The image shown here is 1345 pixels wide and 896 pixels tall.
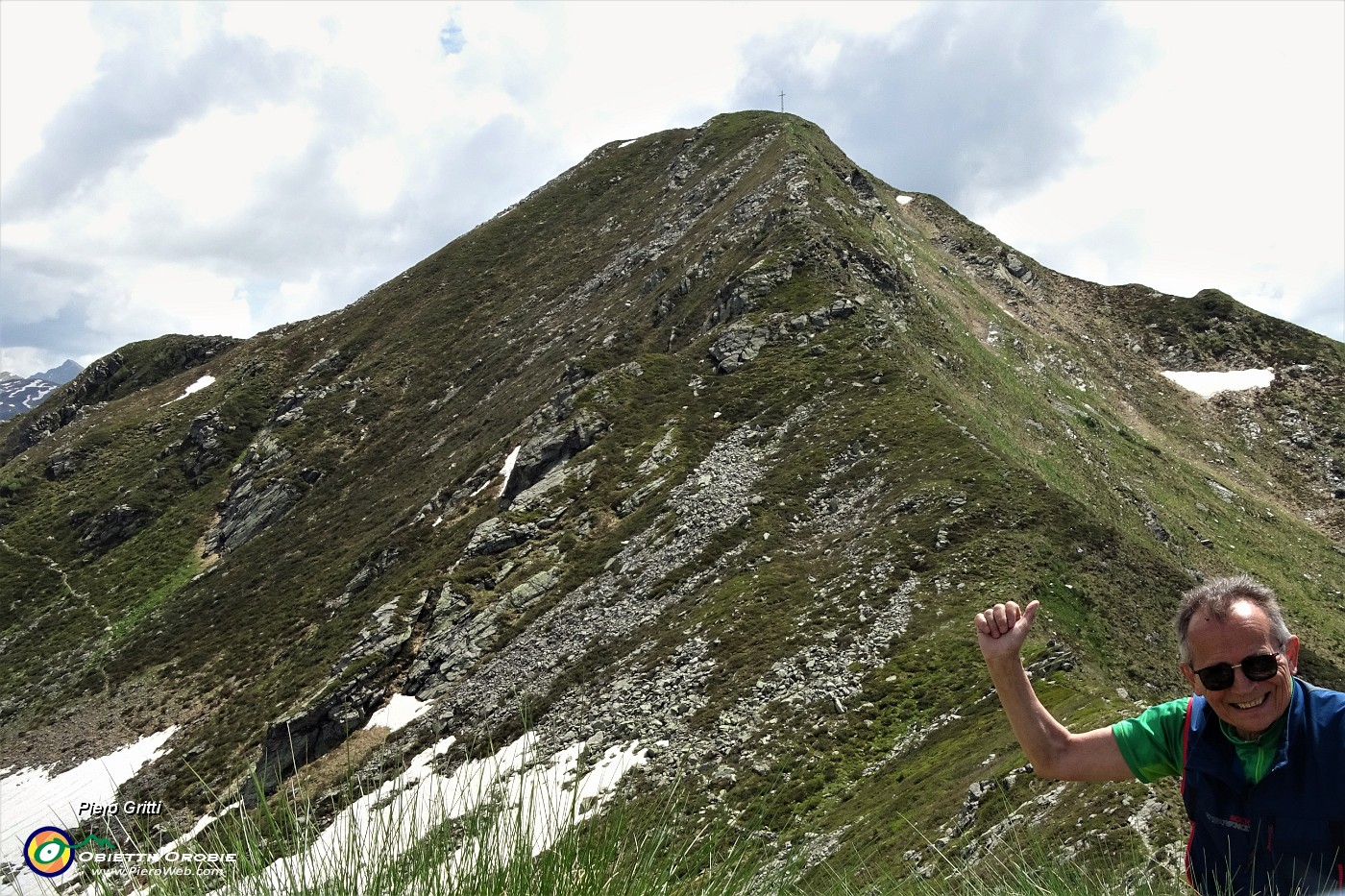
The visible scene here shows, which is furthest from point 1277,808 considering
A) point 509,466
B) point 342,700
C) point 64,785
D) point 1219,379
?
point 1219,379

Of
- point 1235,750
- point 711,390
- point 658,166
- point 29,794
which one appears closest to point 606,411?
point 711,390

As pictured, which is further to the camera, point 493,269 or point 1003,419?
point 493,269

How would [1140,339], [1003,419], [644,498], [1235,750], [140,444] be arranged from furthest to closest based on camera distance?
1. [140,444]
2. [1140,339]
3. [1003,419]
4. [644,498]
5. [1235,750]

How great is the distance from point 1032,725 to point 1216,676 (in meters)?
0.93

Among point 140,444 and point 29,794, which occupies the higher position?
point 140,444

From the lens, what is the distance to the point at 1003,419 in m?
44.7

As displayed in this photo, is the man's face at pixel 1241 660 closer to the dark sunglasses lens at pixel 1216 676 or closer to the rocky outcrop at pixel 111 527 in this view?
the dark sunglasses lens at pixel 1216 676

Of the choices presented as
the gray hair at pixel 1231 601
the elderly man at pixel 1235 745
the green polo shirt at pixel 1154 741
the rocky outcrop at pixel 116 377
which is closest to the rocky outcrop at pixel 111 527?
the rocky outcrop at pixel 116 377

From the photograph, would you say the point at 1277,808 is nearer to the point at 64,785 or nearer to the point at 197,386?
the point at 64,785

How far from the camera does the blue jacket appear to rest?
3.61m

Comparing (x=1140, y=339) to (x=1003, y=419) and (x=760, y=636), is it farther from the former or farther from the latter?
(x=760, y=636)

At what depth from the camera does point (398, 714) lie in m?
35.4

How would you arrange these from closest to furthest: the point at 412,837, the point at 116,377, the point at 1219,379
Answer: the point at 412,837, the point at 1219,379, the point at 116,377

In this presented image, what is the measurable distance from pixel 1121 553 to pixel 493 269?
248 feet
